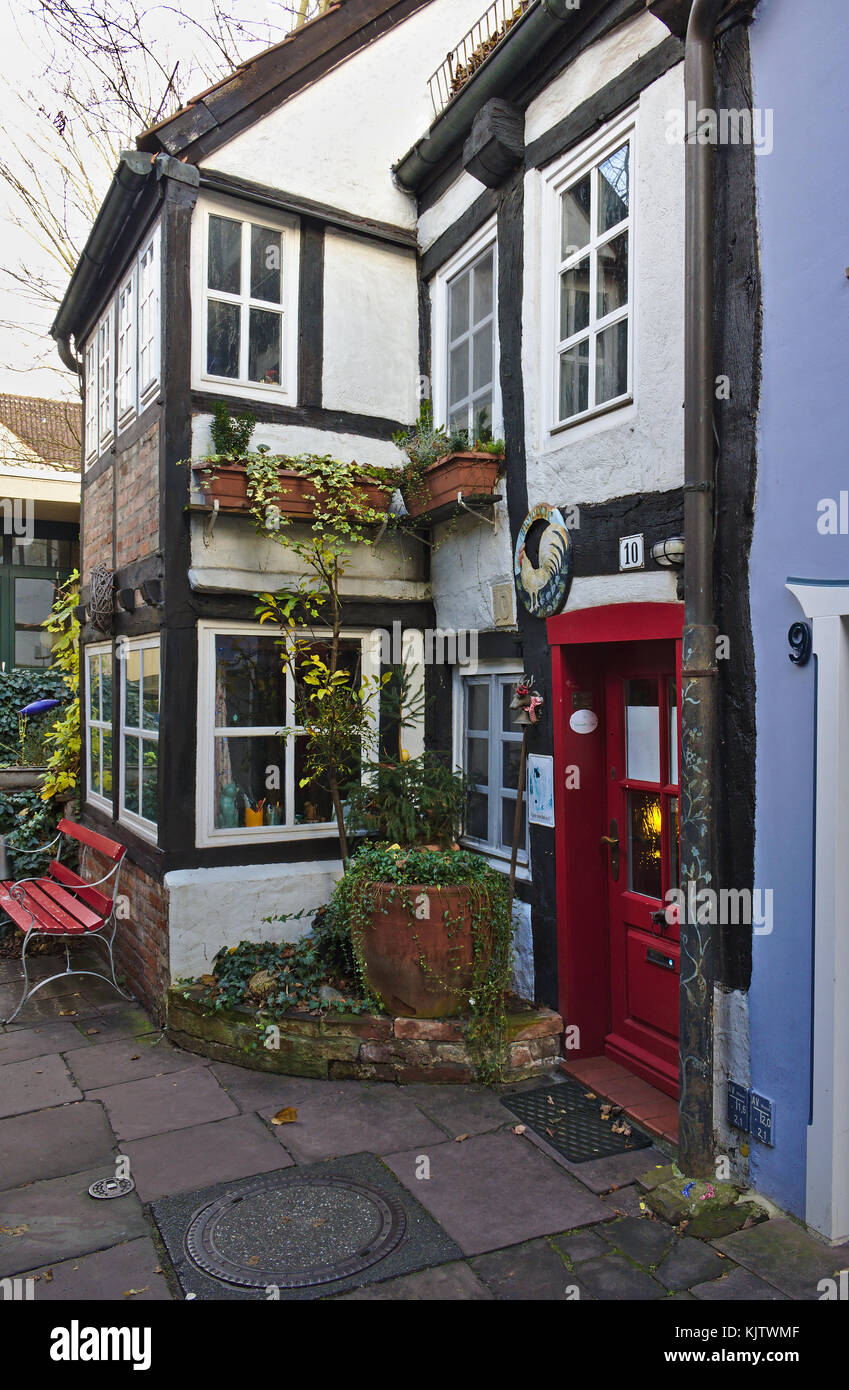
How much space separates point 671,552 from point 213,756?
10.9ft

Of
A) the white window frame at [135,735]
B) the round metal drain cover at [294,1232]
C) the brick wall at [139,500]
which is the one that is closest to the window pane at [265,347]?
the brick wall at [139,500]

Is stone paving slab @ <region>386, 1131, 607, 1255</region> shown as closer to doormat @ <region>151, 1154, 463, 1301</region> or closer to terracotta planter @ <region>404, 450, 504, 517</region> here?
doormat @ <region>151, 1154, 463, 1301</region>

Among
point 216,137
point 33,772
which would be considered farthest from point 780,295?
point 33,772

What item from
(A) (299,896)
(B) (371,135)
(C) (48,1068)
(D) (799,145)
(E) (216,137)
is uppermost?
(B) (371,135)

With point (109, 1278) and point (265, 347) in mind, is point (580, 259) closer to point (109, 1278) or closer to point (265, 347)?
point (265, 347)

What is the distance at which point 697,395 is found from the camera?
388 centimetres

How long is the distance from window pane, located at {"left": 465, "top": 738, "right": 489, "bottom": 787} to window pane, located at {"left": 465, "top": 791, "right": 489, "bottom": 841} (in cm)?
10

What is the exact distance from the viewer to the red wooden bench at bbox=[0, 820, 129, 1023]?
6.42 meters

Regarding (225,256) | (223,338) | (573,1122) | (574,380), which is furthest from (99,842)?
(574,380)

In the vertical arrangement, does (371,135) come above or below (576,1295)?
above

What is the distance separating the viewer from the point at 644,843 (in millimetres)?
4922

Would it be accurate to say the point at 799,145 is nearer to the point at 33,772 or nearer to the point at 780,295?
the point at 780,295

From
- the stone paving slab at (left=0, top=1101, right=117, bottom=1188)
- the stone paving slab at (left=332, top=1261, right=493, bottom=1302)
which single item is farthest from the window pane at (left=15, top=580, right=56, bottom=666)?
the stone paving slab at (left=332, top=1261, right=493, bottom=1302)

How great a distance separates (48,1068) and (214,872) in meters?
1.46
